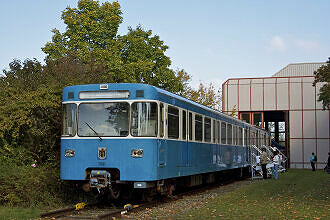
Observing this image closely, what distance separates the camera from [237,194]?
16.7 metres

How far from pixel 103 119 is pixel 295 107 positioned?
36.1 metres

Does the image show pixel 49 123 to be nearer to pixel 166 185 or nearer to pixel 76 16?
pixel 166 185

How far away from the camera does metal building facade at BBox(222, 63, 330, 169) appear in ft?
151

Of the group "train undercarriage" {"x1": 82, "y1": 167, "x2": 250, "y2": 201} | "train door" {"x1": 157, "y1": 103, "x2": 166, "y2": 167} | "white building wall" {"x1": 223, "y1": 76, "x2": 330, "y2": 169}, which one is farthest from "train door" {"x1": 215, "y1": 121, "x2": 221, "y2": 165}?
"white building wall" {"x1": 223, "y1": 76, "x2": 330, "y2": 169}

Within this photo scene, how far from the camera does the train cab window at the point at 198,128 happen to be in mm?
16798

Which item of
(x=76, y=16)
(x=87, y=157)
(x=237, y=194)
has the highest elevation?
(x=76, y=16)

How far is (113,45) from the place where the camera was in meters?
37.5

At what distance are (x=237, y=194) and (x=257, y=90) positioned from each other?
3179 centimetres

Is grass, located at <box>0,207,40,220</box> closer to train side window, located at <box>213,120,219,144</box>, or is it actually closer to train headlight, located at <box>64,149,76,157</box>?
train headlight, located at <box>64,149,76,157</box>

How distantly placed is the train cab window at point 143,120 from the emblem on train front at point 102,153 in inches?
33.1

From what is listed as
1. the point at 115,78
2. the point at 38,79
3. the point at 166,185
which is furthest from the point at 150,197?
the point at 115,78

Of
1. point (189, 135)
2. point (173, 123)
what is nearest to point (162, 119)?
point (173, 123)

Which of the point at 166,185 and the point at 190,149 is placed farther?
the point at 190,149

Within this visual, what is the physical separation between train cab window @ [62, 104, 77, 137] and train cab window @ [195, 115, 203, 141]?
4810mm
